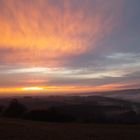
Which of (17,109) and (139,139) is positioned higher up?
(17,109)

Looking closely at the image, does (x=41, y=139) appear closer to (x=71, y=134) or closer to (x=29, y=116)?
(x=71, y=134)

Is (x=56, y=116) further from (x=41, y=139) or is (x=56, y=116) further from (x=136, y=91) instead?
(x=136, y=91)

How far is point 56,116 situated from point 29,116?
4380mm

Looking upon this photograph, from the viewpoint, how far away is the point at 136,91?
171m

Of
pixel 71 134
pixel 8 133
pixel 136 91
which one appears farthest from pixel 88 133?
pixel 136 91

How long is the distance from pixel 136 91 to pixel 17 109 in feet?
412

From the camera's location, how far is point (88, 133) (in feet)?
85.3

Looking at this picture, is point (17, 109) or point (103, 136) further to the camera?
point (17, 109)

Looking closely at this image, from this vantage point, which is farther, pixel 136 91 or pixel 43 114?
pixel 136 91

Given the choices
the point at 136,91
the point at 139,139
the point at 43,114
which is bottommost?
the point at 139,139

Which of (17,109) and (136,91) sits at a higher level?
(136,91)

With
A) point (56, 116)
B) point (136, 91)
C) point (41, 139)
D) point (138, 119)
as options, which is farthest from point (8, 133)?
point (136, 91)

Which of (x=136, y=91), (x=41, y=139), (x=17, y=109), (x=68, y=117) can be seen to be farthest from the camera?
(x=136, y=91)

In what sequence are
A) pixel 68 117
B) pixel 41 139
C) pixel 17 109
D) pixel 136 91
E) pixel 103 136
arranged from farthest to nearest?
pixel 136 91, pixel 17 109, pixel 68 117, pixel 103 136, pixel 41 139
